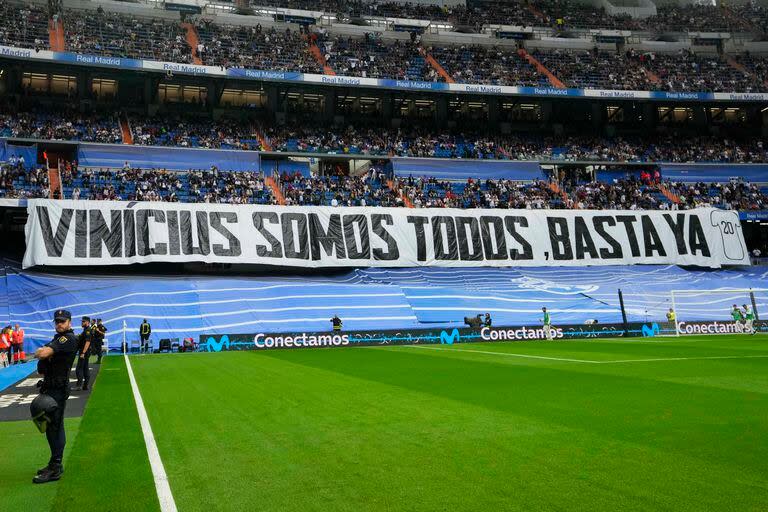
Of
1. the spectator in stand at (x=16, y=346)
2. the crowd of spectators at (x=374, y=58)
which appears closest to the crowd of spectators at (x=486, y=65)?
the crowd of spectators at (x=374, y=58)

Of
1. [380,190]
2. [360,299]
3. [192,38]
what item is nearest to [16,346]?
[360,299]

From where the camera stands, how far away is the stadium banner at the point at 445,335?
31.0 m

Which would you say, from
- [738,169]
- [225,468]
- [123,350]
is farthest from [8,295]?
[738,169]

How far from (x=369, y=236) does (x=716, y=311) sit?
72.5 feet

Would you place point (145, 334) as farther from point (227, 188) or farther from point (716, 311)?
point (716, 311)

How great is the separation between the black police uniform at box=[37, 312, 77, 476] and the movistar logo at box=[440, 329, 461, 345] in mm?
26498

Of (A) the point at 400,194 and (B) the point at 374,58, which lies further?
(B) the point at 374,58

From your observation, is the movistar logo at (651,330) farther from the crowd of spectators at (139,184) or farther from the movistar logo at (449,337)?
the crowd of spectators at (139,184)

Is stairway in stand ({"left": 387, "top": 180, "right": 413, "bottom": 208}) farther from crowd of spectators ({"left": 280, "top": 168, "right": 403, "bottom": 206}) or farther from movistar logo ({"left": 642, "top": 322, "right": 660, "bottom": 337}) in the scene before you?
movistar logo ({"left": 642, "top": 322, "right": 660, "bottom": 337})

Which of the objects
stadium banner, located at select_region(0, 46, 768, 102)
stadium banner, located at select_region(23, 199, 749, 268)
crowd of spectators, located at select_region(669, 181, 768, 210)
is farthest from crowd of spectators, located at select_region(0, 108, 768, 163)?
stadium banner, located at select_region(23, 199, 749, 268)

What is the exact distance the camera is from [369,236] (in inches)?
1693

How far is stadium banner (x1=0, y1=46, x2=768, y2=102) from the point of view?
45.3 metres

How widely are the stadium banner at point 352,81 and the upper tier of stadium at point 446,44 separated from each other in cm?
119

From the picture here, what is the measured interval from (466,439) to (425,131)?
51406 mm
